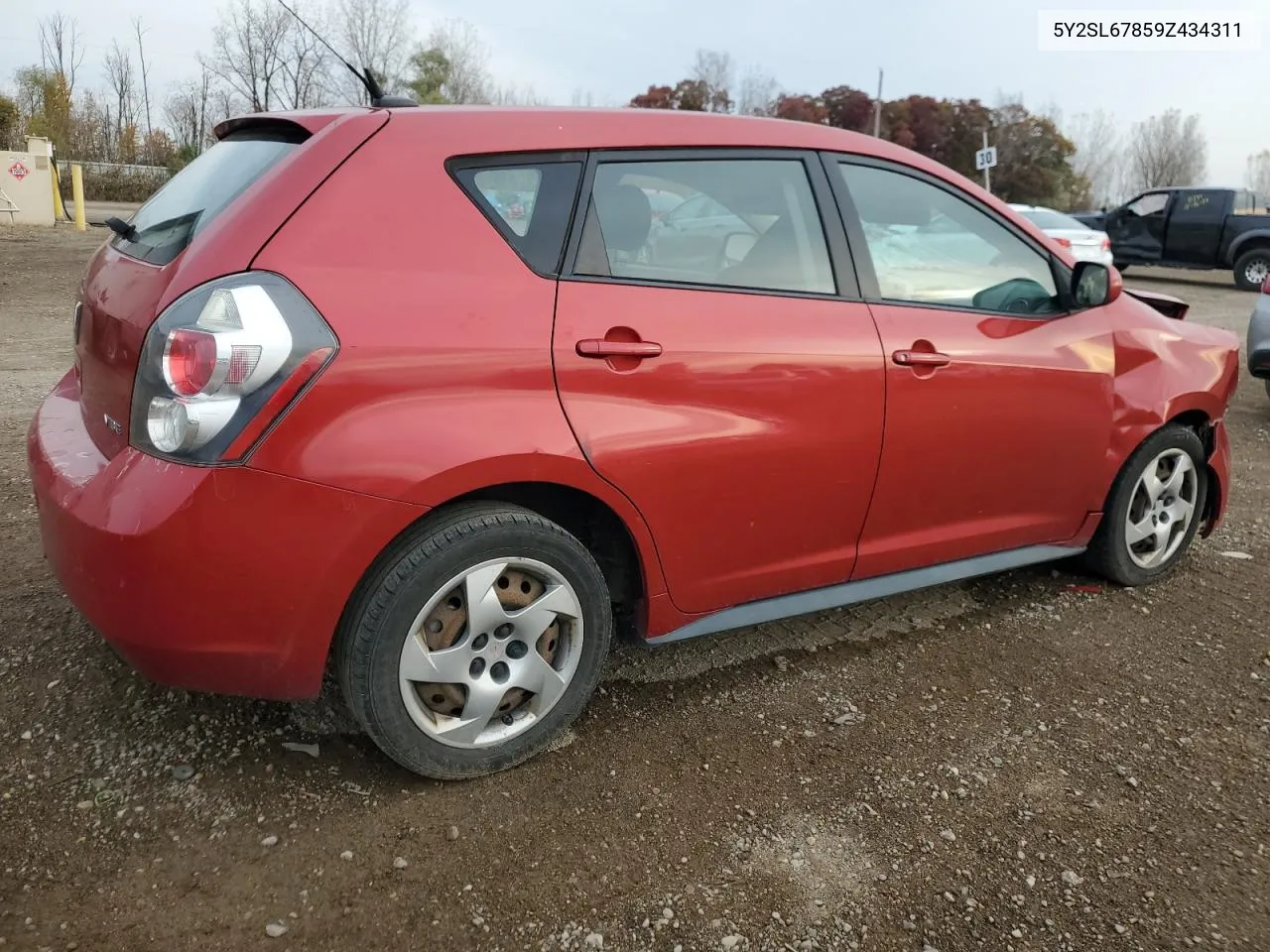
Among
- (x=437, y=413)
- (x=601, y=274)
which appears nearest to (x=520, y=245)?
(x=601, y=274)

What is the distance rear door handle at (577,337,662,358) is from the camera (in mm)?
2416

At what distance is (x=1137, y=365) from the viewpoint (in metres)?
3.61

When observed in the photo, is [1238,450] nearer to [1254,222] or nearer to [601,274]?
[601,274]

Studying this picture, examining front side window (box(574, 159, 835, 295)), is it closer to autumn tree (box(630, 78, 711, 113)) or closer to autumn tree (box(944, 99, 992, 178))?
autumn tree (box(630, 78, 711, 113))

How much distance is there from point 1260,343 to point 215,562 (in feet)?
23.2

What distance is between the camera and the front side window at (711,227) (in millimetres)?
2547

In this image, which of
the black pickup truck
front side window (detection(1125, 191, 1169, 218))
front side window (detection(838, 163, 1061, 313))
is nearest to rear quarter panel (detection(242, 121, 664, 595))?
front side window (detection(838, 163, 1061, 313))

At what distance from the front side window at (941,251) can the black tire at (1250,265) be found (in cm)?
1763

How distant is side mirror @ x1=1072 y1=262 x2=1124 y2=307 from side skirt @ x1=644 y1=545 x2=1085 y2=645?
0.91 metres

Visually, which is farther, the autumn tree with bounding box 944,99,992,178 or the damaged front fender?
the autumn tree with bounding box 944,99,992,178

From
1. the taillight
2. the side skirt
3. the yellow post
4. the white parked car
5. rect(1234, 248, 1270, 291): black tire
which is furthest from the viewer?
the yellow post

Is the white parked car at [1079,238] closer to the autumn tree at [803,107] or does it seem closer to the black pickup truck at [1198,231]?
the black pickup truck at [1198,231]

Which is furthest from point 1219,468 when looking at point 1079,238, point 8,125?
point 8,125

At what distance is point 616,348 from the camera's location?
96.4 inches
